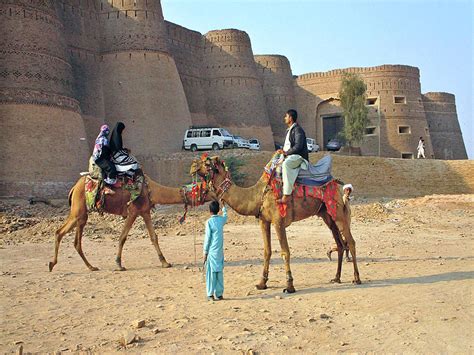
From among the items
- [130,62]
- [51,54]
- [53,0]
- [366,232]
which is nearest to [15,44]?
[51,54]

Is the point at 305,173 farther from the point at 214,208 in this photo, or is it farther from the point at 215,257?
the point at 215,257

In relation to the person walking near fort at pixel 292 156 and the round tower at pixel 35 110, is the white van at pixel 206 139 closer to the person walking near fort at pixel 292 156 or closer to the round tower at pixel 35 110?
the round tower at pixel 35 110

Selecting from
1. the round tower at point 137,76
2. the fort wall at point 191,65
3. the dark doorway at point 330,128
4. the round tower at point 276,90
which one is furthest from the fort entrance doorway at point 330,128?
the round tower at point 137,76

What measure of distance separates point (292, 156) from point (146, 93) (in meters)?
21.7

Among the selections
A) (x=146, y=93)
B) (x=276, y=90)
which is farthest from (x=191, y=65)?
(x=276, y=90)

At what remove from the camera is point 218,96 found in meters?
34.6

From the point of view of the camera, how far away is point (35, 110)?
66.5 feet

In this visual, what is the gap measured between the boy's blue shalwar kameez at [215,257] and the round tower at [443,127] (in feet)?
126

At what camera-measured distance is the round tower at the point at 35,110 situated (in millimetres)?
19547

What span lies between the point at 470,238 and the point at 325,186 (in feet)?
21.1

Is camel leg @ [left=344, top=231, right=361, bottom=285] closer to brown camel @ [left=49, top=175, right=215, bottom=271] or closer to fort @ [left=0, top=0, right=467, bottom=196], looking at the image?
brown camel @ [left=49, top=175, right=215, bottom=271]

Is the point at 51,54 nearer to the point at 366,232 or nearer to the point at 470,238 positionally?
the point at 366,232

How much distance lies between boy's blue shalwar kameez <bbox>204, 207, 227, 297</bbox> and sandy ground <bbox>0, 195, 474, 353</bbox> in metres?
0.22

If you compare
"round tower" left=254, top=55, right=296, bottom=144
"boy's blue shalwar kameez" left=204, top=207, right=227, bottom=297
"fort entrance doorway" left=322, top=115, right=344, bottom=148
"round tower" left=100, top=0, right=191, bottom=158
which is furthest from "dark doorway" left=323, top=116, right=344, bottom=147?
"boy's blue shalwar kameez" left=204, top=207, right=227, bottom=297
